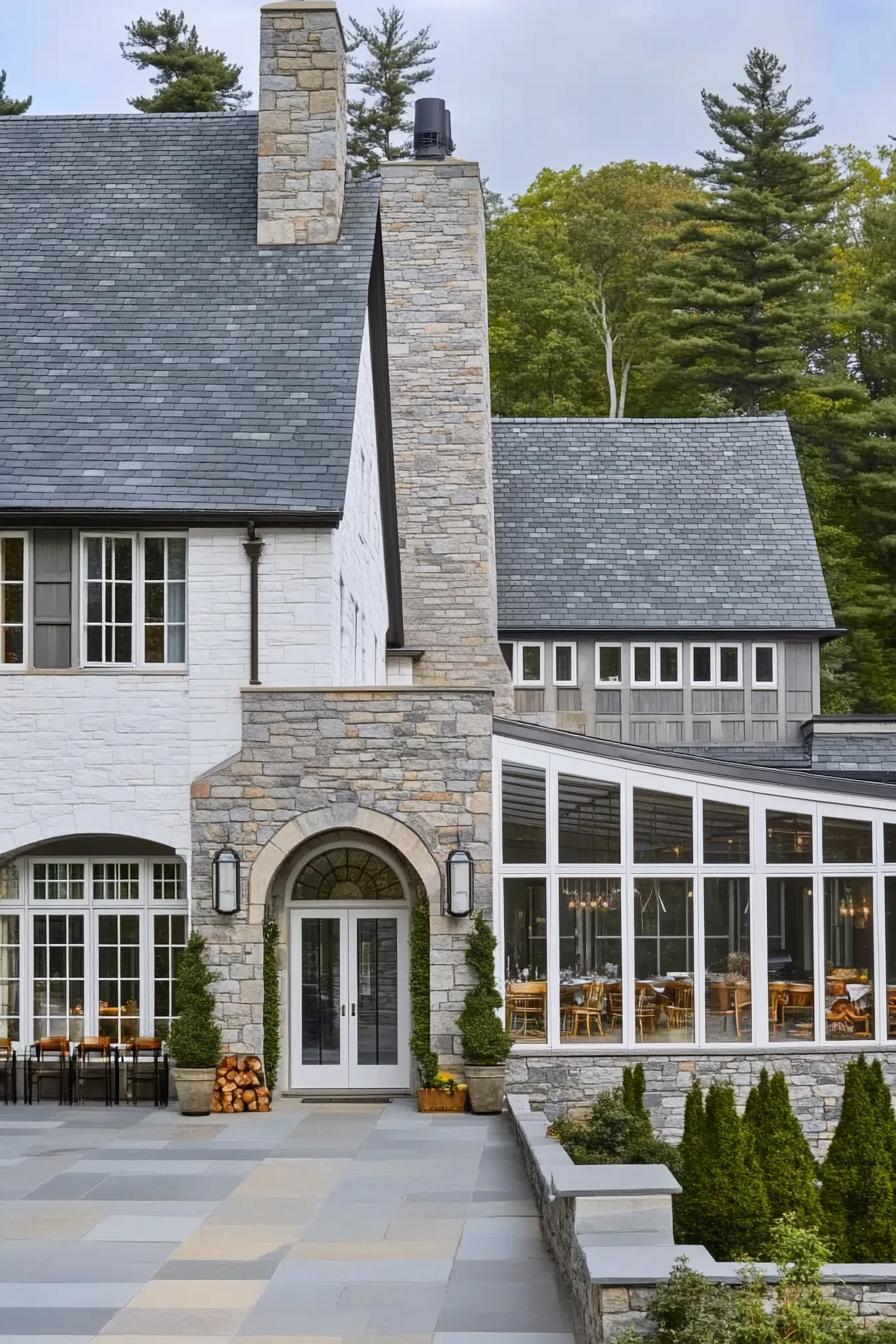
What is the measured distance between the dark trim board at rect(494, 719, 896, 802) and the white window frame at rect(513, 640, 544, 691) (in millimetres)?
15500

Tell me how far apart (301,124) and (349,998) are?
Answer: 37.2 feet

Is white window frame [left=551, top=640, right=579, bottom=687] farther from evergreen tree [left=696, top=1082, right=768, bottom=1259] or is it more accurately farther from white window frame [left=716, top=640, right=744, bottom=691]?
evergreen tree [left=696, top=1082, right=768, bottom=1259]

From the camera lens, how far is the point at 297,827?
1869cm

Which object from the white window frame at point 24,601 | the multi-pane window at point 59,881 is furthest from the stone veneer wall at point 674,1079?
the white window frame at point 24,601

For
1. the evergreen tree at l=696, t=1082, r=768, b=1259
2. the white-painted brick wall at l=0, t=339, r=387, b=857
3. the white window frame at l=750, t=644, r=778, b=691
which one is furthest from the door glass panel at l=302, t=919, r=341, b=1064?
the white window frame at l=750, t=644, r=778, b=691

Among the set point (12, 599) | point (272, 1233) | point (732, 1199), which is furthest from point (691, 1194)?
point (12, 599)

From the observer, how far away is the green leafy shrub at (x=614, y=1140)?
519 inches

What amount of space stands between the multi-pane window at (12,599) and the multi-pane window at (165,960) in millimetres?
3260

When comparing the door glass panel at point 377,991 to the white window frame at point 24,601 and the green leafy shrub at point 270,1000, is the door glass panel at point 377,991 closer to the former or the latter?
the green leafy shrub at point 270,1000

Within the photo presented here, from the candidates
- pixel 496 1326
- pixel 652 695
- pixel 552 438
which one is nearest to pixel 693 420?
pixel 552 438

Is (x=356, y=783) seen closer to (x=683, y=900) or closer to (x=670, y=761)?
(x=670, y=761)

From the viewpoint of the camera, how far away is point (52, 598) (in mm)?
19578

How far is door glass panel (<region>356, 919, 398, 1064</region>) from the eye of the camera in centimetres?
1947

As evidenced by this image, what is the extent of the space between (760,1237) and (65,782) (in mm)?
9783
